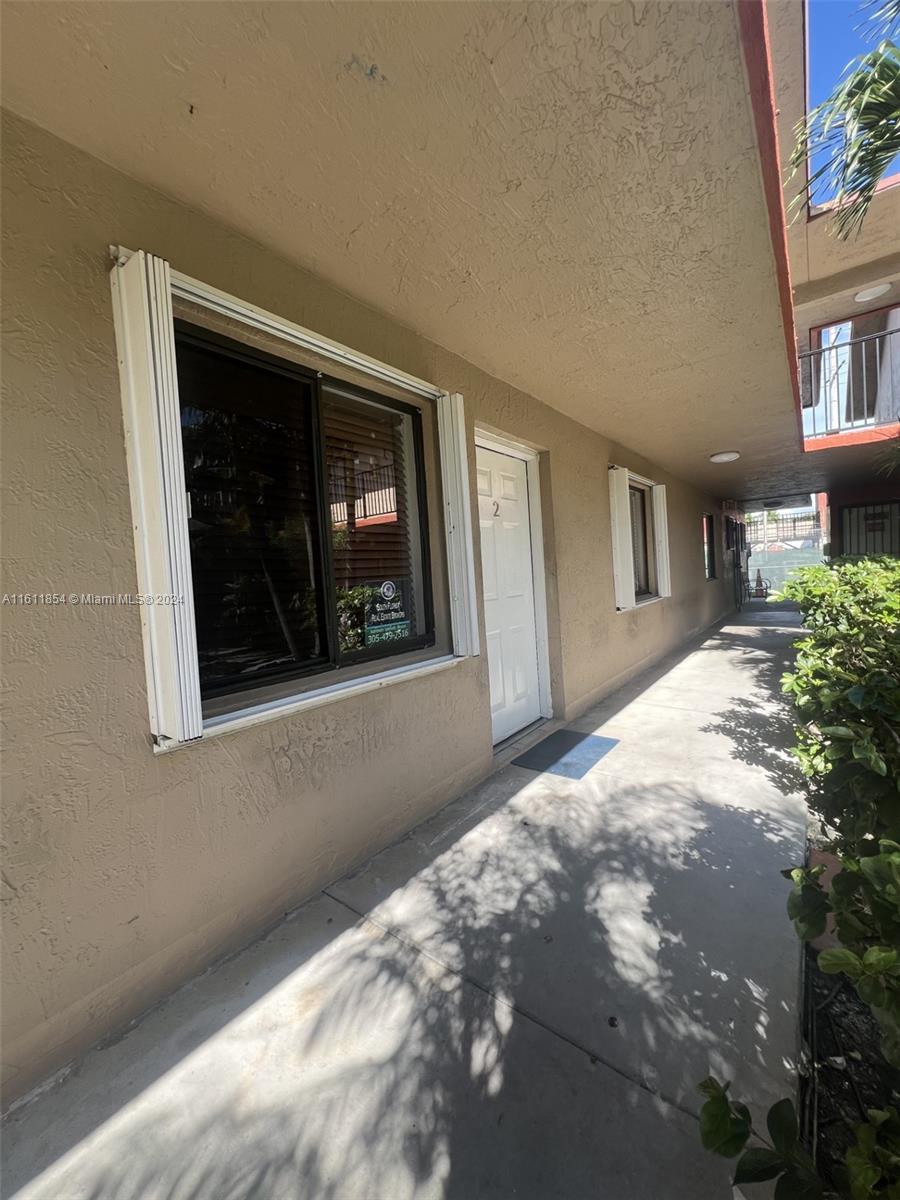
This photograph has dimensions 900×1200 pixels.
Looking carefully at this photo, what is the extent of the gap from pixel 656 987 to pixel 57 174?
3316 mm

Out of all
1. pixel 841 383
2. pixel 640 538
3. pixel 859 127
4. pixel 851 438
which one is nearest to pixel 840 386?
pixel 841 383

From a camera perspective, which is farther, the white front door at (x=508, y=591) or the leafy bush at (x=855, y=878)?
the white front door at (x=508, y=591)

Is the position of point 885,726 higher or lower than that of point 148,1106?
higher

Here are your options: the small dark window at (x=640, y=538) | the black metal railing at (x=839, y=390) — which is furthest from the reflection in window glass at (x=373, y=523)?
the black metal railing at (x=839, y=390)

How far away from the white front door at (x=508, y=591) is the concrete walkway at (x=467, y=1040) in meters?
1.47

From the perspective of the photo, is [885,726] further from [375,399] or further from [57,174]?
[57,174]

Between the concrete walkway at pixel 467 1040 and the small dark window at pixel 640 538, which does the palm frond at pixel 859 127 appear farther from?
the small dark window at pixel 640 538

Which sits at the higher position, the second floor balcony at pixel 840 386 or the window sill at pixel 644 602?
the second floor balcony at pixel 840 386

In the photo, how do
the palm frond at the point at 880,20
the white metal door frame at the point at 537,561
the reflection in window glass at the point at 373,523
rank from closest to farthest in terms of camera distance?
the palm frond at the point at 880,20 < the reflection in window glass at the point at 373,523 < the white metal door frame at the point at 537,561

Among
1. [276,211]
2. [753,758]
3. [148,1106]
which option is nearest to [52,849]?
[148,1106]

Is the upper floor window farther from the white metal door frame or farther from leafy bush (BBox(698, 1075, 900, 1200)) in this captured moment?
leafy bush (BBox(698, 1075, 900, 1200))

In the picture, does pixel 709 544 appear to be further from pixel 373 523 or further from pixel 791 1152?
pixel 791 1152

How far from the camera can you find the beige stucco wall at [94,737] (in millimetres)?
1459

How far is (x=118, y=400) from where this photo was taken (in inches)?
65.9
